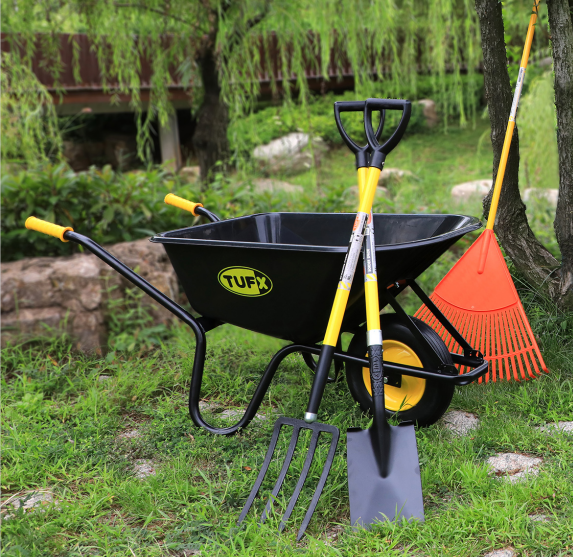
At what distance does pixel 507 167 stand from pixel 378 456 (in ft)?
5.16

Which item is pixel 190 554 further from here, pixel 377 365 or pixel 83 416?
pixel 83 416

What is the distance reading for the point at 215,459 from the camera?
2074mm

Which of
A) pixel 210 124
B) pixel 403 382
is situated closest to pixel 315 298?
pixel 403 382

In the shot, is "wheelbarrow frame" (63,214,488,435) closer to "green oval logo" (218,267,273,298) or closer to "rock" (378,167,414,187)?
"green oval logo" (218,267,273,298)

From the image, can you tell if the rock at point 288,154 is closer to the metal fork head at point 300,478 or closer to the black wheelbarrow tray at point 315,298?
the black wheelbarrow tray at point 315,298

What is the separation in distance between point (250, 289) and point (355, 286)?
354mm

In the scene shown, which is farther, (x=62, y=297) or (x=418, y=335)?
(x=62, y=297)

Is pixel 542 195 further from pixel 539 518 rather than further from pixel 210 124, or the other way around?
pixel 539 518

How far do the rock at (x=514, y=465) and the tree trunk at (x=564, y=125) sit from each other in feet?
3.17

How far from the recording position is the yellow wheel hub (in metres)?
2.12

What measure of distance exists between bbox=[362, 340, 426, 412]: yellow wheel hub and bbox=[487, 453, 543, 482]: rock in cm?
33

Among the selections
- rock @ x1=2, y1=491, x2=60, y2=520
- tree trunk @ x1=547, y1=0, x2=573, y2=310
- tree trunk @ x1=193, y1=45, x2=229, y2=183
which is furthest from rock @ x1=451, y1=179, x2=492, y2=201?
rock @ x1=2, y1=491, x2=60, y2=520

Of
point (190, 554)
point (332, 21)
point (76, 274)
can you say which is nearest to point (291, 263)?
point (190, 554)

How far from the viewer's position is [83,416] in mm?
2434
